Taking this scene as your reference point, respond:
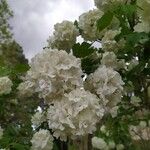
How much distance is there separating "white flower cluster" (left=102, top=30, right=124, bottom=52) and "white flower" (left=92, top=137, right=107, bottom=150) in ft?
1.53

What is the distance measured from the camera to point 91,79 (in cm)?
203

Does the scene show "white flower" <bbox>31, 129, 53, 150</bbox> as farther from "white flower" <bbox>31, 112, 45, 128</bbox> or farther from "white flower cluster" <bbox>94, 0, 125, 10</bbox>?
"white flower cluster" <bbox>94, 0, 125, 10</bbox>

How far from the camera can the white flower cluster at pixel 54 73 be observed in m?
1.87

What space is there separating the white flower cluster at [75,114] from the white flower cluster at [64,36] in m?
0.71

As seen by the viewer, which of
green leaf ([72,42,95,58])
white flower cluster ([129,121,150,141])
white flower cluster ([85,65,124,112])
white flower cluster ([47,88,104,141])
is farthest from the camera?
white flower cluster ([129,121,150,141])

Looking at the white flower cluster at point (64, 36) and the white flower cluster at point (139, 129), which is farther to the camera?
the white flower cluster at point (139, 129)

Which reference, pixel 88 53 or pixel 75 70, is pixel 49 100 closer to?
pixel 75 70

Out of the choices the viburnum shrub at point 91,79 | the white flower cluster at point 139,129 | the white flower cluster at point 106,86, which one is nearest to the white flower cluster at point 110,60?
the viburnum shrub at point 91,79

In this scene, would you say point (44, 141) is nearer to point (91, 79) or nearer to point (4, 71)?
point (91, 79)

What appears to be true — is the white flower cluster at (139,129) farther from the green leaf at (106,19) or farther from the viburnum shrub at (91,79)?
the green leaf at (106,19)

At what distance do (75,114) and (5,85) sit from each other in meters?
0.76

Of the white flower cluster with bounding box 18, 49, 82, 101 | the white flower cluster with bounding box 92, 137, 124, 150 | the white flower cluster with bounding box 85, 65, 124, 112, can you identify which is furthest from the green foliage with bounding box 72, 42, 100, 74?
the white flower cluster with bounding box 92, 137, 124, 150

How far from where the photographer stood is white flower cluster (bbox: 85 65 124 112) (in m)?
1.96

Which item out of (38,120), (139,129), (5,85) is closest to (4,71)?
(5,85)
